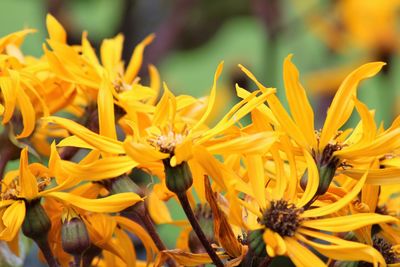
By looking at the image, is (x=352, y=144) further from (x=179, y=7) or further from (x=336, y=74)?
(x=336, y=74)

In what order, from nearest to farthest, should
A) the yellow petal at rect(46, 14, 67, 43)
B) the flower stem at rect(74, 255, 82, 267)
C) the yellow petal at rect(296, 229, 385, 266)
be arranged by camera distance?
the yellow petal at rect(296, 229, 385, 266), the flower stem at rect(74, 255, 82, 267), the yellow petal at rect(46, 14, 67, 43)

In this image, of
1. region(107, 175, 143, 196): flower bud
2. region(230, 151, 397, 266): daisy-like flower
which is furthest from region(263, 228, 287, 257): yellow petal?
region(107, 175, 143, 196): flower bud

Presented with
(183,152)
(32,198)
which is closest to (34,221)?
(32,198)

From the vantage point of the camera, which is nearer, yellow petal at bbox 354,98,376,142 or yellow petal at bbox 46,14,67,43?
yellow petal at bbox 354,98,376,142

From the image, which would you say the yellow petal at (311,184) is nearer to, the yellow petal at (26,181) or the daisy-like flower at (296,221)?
the daisy-like flower at (296,221)

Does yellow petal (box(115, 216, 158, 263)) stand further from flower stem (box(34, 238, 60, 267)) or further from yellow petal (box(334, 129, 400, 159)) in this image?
yellow petal (box(334, 129, 400, 159))

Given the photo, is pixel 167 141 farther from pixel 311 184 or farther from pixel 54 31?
pixel 54 31
